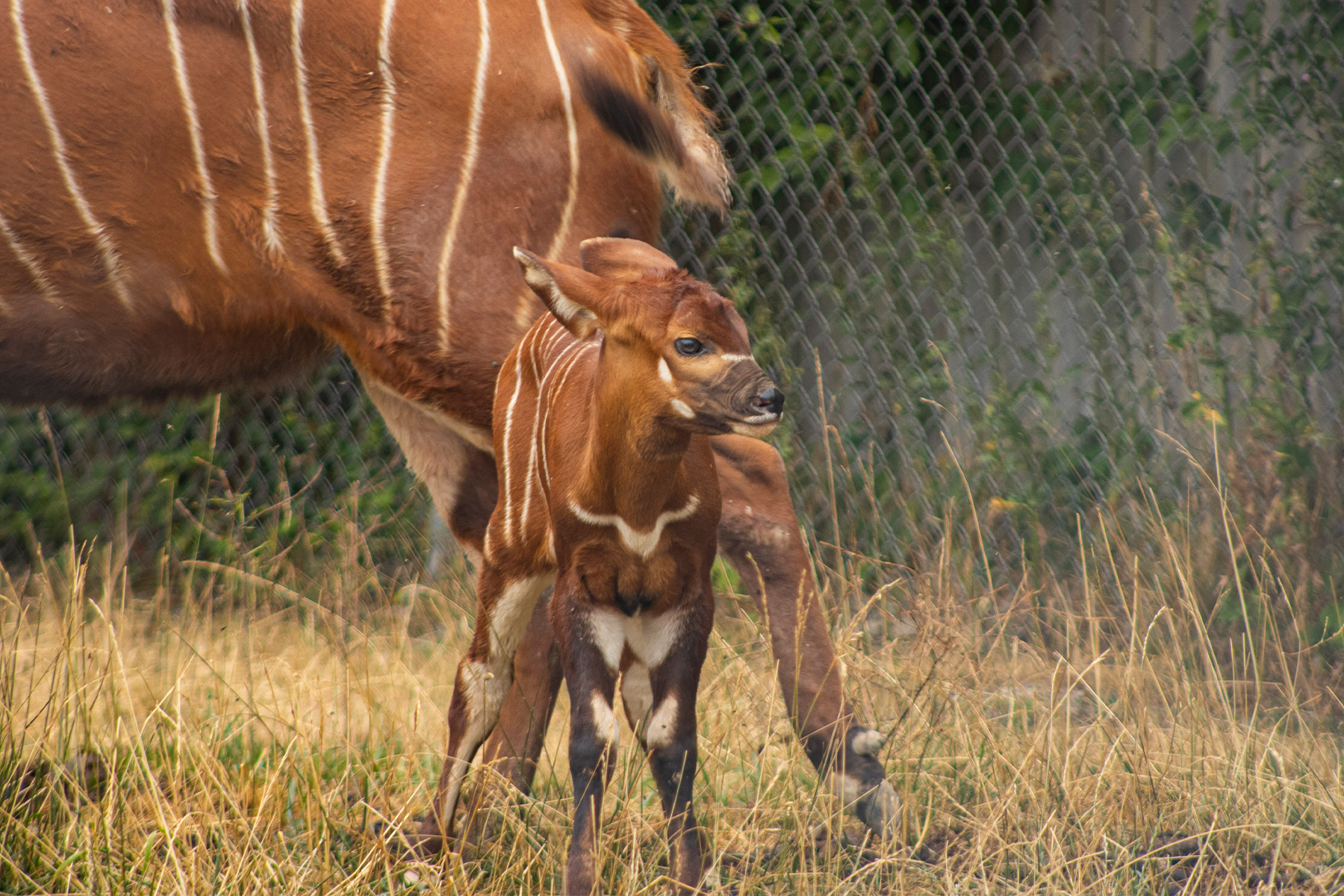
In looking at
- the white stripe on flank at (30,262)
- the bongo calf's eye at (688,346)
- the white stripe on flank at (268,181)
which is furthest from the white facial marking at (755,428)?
the white stripe on flank at (30,262)

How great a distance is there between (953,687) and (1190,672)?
0.93 metres

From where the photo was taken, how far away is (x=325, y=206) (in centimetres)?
263

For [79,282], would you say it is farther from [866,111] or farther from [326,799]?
[866,111]

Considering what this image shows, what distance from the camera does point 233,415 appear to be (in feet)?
16.3

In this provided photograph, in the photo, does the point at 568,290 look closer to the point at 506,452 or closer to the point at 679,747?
the point at 506,452

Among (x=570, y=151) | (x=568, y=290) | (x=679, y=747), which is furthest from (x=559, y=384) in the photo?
(x=570, y=151)

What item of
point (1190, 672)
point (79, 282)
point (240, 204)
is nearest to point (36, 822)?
point (79, 282)

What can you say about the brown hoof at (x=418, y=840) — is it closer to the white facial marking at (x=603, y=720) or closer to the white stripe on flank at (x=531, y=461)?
the white facial marking at (x=603, y=720)

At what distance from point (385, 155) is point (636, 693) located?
120cm

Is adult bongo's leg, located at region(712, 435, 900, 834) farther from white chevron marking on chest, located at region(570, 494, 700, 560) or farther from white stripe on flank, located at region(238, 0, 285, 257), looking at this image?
white stripe on flank, located at region(238, 0, 285, 257)

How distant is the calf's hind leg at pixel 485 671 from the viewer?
7.34 feet

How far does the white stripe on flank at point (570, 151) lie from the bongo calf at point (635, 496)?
19.2 inches

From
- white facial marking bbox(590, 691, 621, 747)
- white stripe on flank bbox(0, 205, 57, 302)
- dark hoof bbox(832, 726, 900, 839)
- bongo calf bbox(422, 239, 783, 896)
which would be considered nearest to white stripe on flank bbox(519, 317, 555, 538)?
bongo calf bbox(422, 239, 783, 896)

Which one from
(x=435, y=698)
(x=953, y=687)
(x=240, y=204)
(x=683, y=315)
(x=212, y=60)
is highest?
(x=683, y=315)
